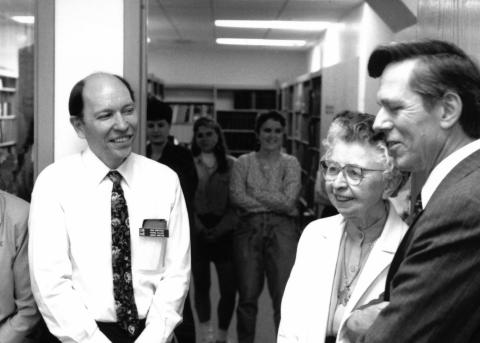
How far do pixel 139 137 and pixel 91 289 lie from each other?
69 centimetres

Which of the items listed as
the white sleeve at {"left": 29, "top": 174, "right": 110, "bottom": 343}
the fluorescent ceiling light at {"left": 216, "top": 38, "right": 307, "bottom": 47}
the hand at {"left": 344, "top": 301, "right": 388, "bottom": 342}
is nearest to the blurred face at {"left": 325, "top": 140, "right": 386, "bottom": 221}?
the hand at {"left": 344, "top": 301, "right": 388, "bottom": 342}

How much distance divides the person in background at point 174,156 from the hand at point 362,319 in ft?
6.75

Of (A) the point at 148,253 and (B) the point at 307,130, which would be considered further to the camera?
(B) the point at 307,130

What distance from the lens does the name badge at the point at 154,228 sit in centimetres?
216

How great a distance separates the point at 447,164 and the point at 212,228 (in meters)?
Result: 2.78

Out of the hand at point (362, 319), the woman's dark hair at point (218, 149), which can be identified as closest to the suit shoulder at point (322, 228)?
the hand at point (362, 319)

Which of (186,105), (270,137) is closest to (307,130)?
(186,105)

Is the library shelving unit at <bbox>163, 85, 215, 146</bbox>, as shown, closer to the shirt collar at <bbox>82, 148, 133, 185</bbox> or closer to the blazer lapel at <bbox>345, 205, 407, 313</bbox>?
the shirt collar at <bbox>82, 148, 133, 185</bbox>

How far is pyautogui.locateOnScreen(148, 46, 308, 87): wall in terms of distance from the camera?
424 inches

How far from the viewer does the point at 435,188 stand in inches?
49.5

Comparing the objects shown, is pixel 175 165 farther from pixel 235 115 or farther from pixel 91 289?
pixel 235 115

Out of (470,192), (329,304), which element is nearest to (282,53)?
(329,304)

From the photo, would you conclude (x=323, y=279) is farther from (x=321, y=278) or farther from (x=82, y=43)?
(x=82, y=43)

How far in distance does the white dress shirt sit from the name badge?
0.7 inches
